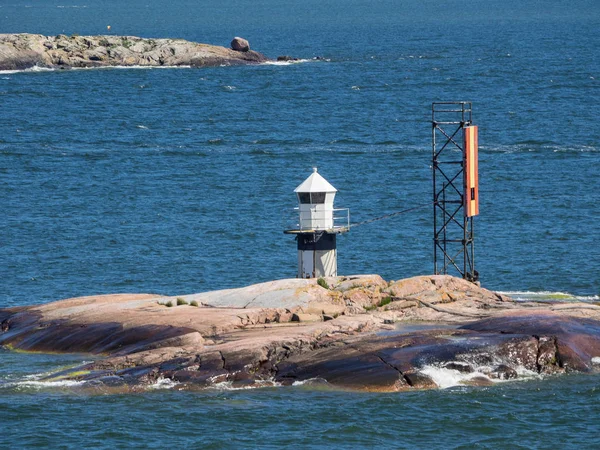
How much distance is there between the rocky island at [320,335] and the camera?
3372 cm

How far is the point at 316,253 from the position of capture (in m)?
43.0

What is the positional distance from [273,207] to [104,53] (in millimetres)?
96890

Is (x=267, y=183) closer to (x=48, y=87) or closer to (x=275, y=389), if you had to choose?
(x=275, y=389)

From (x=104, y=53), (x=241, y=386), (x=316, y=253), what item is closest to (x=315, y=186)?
(x=316, y=253)

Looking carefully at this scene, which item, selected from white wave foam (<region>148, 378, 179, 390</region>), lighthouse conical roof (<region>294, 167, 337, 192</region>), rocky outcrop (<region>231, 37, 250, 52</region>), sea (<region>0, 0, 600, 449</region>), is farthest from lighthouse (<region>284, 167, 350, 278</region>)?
rocky outcrop (<region>231, 37, 250, 52</region>)

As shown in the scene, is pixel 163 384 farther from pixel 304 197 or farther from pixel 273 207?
pixel 273 207

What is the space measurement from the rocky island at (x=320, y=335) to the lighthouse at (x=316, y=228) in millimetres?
2013

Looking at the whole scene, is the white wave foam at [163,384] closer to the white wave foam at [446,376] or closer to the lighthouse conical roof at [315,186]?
the white wave foam at [446,376]

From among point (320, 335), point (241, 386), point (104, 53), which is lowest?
point (241, 386)

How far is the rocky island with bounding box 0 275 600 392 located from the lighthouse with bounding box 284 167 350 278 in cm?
201

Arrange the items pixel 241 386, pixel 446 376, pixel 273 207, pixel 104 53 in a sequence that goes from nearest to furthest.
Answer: pixel 446 376
pixel 241 386
pixel 273 207
pixel 104 53

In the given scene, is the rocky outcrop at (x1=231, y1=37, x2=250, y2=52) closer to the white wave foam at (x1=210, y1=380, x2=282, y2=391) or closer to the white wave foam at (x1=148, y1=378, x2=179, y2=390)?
the white wave foam at (x1=148, y1=378, x2=179, y2=390)

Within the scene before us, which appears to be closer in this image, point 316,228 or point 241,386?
point 241,386

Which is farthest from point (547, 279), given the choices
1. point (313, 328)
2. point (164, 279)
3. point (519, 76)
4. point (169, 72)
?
point (169, 72)
